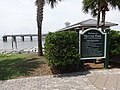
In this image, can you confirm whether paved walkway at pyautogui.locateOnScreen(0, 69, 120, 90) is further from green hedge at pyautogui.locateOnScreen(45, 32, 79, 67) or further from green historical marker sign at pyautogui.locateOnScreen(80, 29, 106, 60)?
green historical marker sign at pyautogui.locateOnScreen(80, 29, 106, 60)

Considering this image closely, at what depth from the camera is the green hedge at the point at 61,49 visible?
346 inches

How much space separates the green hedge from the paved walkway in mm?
553

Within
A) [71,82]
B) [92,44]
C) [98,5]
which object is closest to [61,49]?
[92,44]

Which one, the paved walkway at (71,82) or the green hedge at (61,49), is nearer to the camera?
the paved walkway at (71,82)

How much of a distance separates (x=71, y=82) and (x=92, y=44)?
2.50 m

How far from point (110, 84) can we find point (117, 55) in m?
3.33

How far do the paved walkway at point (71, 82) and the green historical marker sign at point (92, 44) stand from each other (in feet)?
3.09

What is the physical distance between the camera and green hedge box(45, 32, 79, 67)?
8.79 metres

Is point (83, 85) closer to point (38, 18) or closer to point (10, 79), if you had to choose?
point (10, 79)

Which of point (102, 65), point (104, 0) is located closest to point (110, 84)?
point (102, 65)

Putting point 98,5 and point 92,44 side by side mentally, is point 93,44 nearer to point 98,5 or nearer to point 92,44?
point 92,44

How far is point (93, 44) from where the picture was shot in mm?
9609

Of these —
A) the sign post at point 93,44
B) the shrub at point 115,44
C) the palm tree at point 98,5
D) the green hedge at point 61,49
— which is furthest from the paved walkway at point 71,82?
the palm tree at point 98,5

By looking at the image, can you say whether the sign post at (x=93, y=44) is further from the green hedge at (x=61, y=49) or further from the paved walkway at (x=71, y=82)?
the paved walkway at (x=71, y=82)
